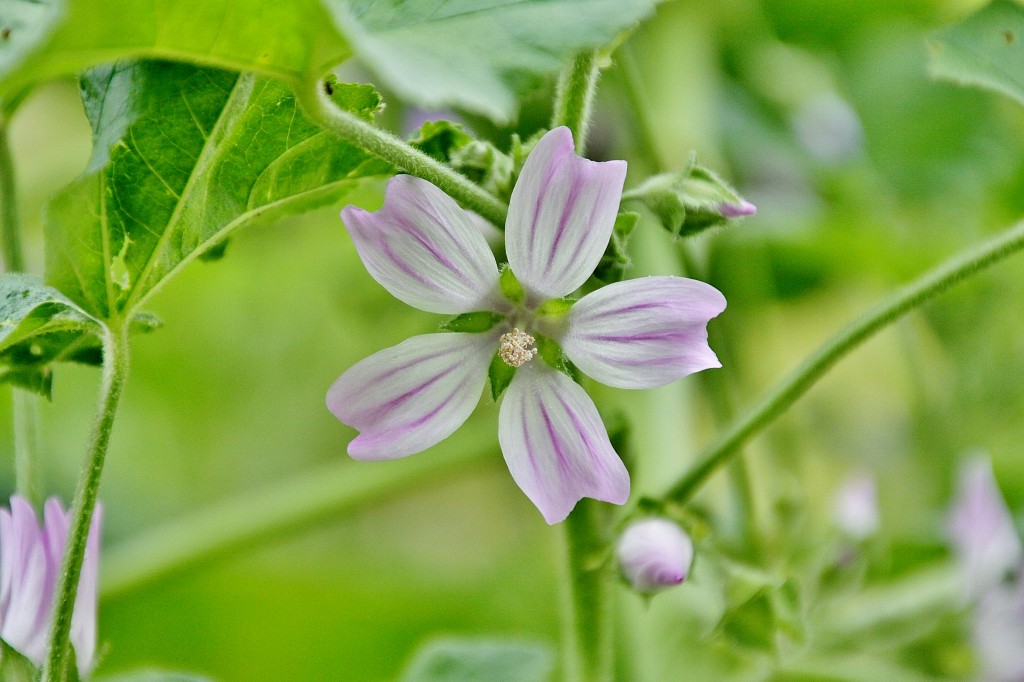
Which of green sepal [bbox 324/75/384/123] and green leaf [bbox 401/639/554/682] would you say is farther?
green leaf [bbox 401/639/554/682]

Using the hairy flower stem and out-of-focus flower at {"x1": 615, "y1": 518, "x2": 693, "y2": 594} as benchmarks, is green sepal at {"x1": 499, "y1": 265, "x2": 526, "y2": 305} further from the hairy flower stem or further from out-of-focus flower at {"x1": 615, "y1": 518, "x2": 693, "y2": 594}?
the hairy flower stem

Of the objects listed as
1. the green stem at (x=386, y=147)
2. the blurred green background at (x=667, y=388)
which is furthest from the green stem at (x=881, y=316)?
the blurred green background at (x=667, y=388)

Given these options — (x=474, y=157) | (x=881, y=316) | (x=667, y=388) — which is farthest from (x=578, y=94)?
(x=667, y=388)

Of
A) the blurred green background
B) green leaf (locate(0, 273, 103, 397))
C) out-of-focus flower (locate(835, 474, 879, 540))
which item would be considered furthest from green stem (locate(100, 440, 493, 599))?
green leaf (locate(0, 273, 103, 397))

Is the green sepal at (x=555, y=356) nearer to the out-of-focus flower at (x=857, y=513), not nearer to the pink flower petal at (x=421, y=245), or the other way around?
the pink flower petal at (x=421, y=245)

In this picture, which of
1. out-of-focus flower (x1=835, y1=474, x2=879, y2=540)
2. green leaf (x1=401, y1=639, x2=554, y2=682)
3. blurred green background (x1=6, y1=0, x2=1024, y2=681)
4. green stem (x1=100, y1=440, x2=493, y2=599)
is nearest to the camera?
green leaf (x1=401, y1=639, x2=554, y2=682)

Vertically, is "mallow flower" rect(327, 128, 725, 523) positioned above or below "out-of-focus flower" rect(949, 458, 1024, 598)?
below

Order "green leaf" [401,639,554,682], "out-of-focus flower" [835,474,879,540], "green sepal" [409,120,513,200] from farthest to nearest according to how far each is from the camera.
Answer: "out-of-focus flower" [835,474,879,540]
"green leaf" [401,639,554,682]
"green sepal" [409,120,513,200]
